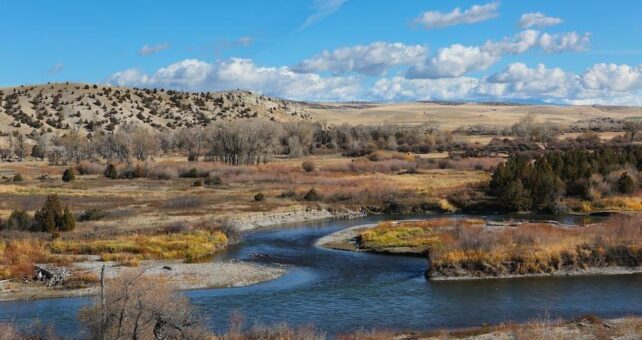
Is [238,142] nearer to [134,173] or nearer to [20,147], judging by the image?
[134,173]

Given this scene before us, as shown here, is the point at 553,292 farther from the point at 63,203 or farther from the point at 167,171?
the point at 167,171

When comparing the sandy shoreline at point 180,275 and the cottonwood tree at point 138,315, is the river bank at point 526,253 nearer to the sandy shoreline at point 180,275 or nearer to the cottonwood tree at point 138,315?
the sandy shoreline at point 180,275

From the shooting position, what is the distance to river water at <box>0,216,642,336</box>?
26688 mm

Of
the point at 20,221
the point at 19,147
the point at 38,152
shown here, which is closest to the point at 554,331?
the point at 20,221

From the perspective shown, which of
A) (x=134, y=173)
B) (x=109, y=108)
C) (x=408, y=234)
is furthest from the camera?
(x=109, y=108)

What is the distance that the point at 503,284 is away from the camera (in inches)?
1309

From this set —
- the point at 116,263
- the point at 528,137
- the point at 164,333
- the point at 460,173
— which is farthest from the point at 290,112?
the point at 164,333

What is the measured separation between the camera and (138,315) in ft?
61.0

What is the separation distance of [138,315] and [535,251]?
2446cm

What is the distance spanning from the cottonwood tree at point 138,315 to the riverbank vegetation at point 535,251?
59.1 feet

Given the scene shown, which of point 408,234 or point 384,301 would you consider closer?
point 384,301

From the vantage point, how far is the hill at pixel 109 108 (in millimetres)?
128750

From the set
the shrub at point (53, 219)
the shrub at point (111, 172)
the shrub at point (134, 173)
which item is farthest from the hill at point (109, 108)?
the shrub at point (53, 219)

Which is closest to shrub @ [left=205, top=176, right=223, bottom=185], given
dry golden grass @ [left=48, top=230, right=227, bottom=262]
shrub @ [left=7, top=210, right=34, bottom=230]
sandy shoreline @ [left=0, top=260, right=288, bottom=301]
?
shrub @ [left=7, top=210, right=34, bottom=230]
